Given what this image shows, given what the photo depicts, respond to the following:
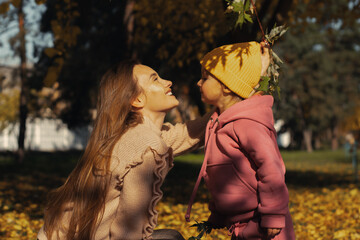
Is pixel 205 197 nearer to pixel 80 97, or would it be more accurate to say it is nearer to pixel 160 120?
pixel 160 120

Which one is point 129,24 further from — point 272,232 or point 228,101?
point 272,232

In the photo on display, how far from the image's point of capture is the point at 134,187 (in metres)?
2.33

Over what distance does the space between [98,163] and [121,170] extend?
16 centimetres

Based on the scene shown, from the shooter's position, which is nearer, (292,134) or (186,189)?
(186,189)

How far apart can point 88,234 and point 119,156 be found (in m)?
0.46

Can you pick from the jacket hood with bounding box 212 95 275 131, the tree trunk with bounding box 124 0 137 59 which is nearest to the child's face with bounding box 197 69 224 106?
the jacket hood with bounding box 212 95 275 131

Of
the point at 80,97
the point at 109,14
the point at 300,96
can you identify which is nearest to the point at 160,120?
the point at 109,14

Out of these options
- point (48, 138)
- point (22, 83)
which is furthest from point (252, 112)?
point (48, 138)

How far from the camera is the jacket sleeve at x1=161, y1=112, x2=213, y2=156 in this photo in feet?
9.50

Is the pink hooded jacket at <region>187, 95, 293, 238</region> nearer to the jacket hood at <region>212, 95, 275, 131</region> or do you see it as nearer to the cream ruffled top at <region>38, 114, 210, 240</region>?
the jacket hood at <region>212, 95, 275, 131</region>

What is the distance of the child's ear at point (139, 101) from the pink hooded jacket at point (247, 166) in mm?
452

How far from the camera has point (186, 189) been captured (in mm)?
9398

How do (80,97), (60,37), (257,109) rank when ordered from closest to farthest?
(257,109) < (60,37) < (80,97)

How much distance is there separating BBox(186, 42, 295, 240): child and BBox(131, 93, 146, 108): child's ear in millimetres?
395
